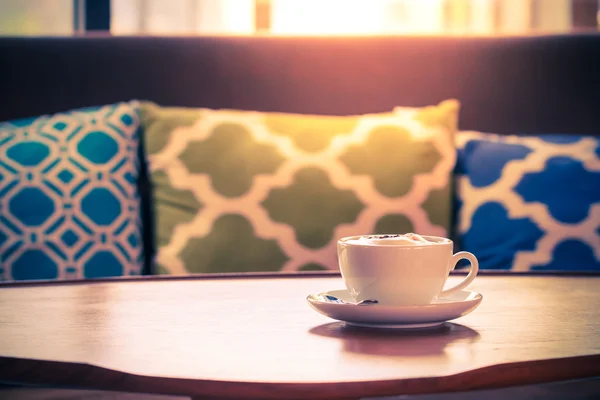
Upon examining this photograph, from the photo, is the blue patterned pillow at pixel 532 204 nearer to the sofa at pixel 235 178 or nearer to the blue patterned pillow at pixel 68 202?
the sofa at pixel 235 178

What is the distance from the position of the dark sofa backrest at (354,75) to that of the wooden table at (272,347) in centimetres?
113

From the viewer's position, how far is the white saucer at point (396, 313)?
26.1 inches

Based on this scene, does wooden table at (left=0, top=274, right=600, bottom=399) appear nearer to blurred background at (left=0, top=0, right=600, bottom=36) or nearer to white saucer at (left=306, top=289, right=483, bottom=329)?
white saucer at (left=306, top=289, right=483, bottom=329)

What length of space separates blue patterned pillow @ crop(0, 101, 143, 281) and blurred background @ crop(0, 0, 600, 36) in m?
1.38

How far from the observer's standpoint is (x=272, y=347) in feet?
2.00

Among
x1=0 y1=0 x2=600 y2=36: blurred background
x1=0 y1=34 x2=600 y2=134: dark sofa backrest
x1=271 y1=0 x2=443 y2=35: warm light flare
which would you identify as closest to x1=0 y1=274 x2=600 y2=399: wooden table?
x1=0 y1=34 x2=600 y2=134: dark sofa backrest

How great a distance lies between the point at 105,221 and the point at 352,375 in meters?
1.17

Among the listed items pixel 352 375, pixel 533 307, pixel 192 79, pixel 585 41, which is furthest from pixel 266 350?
pixel 585 41

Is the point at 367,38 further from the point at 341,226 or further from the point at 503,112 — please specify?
the point at 341,226

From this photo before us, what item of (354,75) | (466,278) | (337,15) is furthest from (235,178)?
(337,15)

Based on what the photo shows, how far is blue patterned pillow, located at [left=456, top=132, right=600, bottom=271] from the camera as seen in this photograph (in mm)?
1551

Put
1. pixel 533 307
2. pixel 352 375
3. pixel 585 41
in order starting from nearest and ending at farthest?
1. pixel 352 375
2. pixel 533 307
3. pixel 585 41

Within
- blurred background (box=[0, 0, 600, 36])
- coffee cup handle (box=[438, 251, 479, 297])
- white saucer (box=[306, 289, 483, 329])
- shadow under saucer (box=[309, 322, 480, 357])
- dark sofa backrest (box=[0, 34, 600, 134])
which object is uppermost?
blurred background (box=[0, 0, 600, 36])

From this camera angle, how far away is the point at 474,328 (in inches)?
27.2
